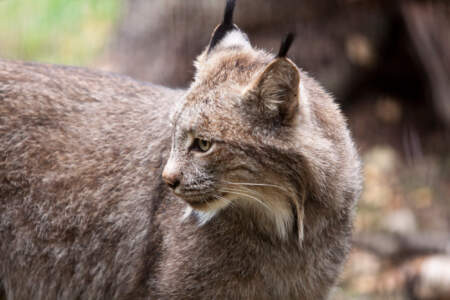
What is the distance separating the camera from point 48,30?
448 inches

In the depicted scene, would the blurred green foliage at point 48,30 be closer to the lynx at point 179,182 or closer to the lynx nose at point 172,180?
the lynx at point 179,182

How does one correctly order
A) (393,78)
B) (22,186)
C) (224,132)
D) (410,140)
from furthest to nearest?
(393,78) → (410,140) → (22,186) → (224,132)

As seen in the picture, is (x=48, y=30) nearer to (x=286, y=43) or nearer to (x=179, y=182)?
(x=179, y=182)

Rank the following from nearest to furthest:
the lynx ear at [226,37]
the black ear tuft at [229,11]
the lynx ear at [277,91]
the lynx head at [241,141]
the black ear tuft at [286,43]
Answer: the black ear tuft at [286,43] < the lynx ear at [277,91] < the lynx head at [241,141] < the black ear tuft at [229,11] < the lynx ear at [226,37]

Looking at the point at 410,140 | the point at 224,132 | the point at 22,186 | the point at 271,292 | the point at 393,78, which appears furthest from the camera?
the point at 393,78

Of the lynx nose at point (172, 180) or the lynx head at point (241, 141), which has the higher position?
the lynx head at point (241, 141)

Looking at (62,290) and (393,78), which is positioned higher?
(393,78)

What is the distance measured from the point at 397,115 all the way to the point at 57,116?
6.55 meters

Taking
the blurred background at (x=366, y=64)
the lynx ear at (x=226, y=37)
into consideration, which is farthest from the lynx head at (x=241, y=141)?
the blurred background at (x=366, y=64)

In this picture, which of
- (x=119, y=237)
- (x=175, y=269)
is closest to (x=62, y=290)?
(x=119, y=237)

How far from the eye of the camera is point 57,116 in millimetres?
5023

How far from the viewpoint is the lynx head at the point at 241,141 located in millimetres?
3971

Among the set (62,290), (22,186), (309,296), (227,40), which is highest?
(227,40)

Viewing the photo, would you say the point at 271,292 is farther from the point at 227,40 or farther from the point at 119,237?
the point at 227,40
